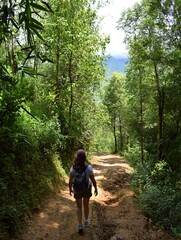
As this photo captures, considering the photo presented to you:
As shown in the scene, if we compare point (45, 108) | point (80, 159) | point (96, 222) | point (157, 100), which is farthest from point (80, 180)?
point (157, 100)

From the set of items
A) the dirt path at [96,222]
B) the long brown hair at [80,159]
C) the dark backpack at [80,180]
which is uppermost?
the long brown hair at [80,159]

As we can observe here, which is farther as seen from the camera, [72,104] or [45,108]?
[72,104]

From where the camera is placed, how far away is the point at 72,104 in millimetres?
16484

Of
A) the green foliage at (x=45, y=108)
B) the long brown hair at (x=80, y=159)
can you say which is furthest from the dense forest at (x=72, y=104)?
the long brown hair at (x=80, y=159)

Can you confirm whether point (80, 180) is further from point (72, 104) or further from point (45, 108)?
point (72, 104)

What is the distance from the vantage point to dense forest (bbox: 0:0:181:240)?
6.98 metres

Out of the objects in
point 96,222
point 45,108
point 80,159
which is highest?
point 45,108

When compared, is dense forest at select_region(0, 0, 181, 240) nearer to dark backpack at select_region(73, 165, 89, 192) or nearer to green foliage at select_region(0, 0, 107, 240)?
green foliage at select_region(0, 0, 107, 240)

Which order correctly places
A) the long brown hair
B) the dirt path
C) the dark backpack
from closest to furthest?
the long brown hair
the dark backpack
the dirt path

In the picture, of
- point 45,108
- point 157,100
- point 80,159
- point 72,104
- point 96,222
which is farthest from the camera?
point 157,100

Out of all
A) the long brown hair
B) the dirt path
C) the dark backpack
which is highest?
the long brown hair

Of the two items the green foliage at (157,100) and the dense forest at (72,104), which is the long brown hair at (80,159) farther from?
the green foliage at (157,100)

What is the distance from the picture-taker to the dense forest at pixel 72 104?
698 centimetres

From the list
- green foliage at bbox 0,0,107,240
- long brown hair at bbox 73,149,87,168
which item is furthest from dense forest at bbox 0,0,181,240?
long brown hair at bbox 73,149,87,168
